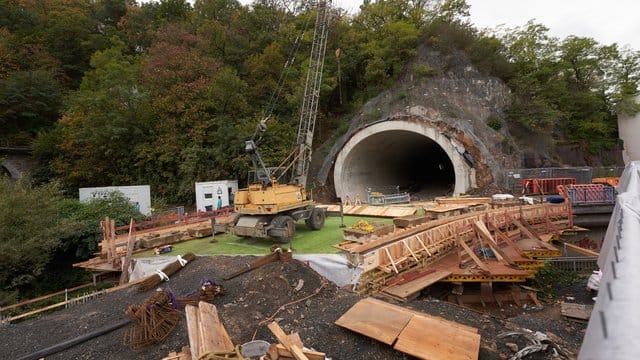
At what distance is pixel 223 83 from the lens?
20.0 metres

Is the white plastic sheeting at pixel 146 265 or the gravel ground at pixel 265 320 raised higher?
the white plastic sheeting at pixel 146 265

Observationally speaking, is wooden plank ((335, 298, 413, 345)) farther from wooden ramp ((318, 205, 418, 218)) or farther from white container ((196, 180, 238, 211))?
white container ((196, 180, 238, 211))

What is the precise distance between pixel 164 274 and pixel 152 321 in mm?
2644

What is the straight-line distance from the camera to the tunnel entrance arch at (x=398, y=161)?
17484 millimetres


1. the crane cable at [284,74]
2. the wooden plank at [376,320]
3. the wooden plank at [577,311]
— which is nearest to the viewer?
the wooden plank at [376,320]

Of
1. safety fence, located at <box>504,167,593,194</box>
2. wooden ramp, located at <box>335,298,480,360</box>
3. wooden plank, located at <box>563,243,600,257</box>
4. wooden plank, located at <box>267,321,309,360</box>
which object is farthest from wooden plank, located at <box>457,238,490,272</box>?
safety fence, located at <box>504,167,593,194</box>

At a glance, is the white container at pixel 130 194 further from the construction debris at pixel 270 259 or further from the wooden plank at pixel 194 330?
the wooden plank at pixel 194 330

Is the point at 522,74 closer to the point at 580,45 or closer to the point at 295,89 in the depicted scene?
the point at 580,45

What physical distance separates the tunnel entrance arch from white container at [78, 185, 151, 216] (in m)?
11.1

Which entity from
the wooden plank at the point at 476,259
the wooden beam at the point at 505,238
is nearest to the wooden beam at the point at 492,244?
the wooden beam at the point at 505,238

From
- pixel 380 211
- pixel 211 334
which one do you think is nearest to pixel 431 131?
pixel 380 211

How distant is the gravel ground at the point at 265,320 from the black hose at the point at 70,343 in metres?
0.08

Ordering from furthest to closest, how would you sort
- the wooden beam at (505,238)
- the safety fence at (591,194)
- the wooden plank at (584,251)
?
1. the safety fence at (591,194)
2. the wooden plank at (584,251)
3. the wooden beam at (505,238)

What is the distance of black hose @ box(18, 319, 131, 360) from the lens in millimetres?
4969
